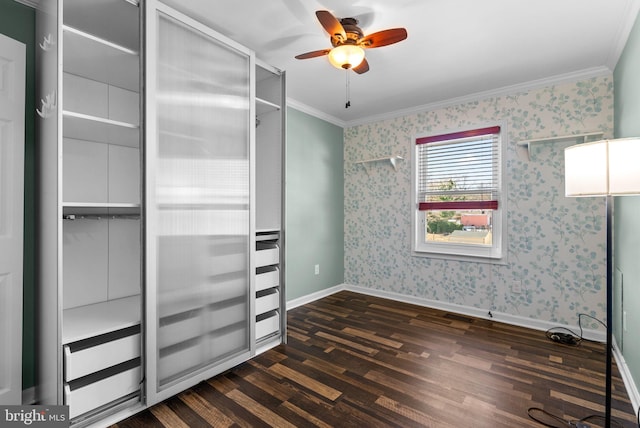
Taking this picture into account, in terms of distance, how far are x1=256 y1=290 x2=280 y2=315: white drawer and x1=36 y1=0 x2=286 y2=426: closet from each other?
0.01 m

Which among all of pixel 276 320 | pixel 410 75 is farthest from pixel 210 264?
pixel 410 75

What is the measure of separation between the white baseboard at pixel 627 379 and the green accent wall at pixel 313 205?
9.67ft

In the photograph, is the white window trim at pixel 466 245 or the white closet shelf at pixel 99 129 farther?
the white window trim at pixel 466 245

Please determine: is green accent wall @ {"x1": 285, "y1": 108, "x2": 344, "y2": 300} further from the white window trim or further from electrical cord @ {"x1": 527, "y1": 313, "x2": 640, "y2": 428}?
electrical cord @ {"x1": 527, "y1": 313, "x2": 640, "y2": 428}

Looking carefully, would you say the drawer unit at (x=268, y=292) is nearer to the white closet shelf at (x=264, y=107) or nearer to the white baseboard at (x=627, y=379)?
the white closet shelf at (x=264, y=107)

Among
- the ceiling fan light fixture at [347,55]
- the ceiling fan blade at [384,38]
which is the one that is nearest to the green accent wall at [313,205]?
the ceiling fan light fixture at [347,55]

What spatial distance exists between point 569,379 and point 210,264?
9.10 ft

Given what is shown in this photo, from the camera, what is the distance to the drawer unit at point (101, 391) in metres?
1.67

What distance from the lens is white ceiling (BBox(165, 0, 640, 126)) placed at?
2127mm

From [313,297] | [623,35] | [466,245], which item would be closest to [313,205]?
[313,297]

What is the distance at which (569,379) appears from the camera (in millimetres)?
2307

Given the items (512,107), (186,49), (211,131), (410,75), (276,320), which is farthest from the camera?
(512,107)

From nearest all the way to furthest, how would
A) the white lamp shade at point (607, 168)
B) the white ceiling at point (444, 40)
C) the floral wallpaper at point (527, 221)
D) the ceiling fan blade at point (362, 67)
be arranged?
the white lamp shade at point (607, 168)
the white ceiling at point (444, 40)
the ceiling fan blade at point (362, 67)
the floral wallpaper at point (527, 221)

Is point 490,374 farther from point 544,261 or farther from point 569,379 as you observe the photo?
point 544,261
